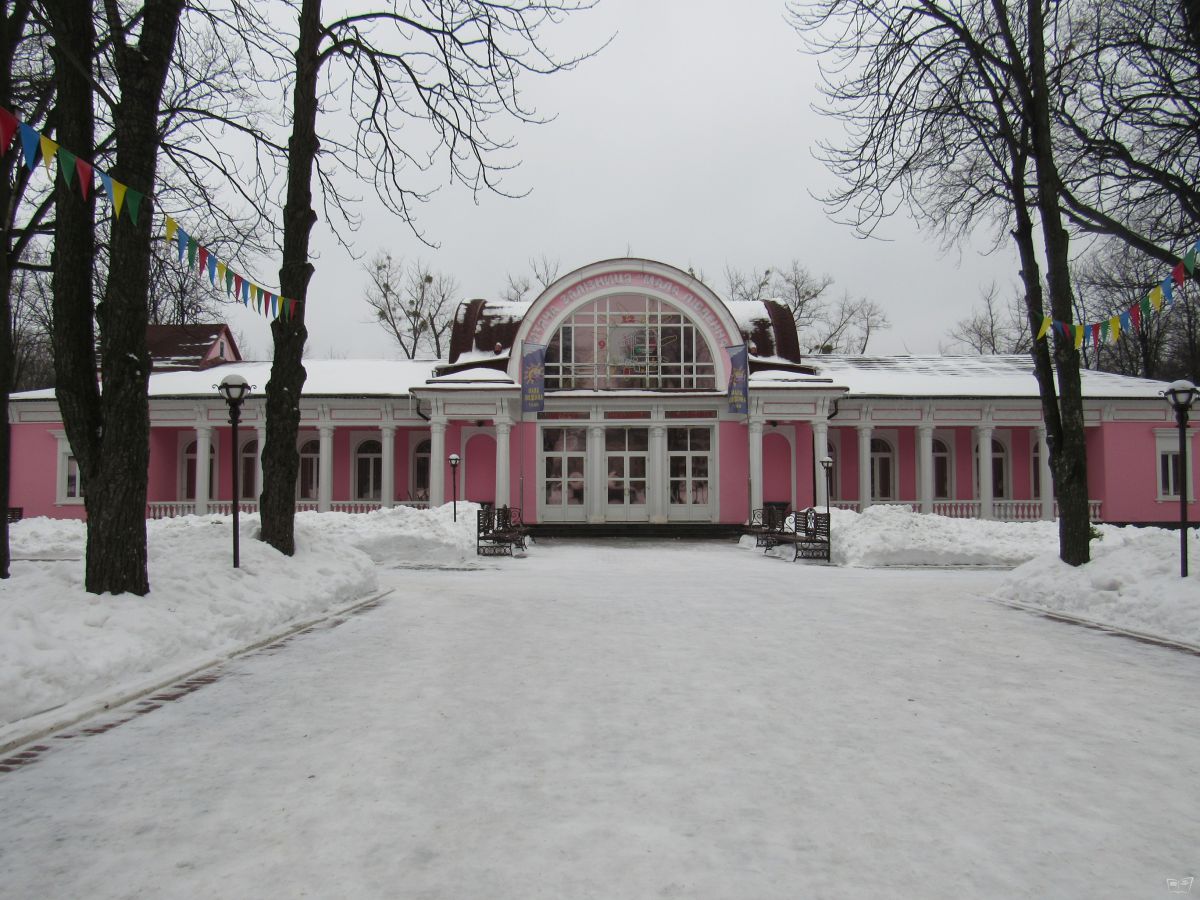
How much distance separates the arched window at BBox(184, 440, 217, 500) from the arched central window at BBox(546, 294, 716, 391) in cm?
1178

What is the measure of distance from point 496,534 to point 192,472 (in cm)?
1490

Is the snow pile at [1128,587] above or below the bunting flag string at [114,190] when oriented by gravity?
below

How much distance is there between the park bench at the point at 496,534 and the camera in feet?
57.1

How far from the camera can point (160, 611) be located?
677cm

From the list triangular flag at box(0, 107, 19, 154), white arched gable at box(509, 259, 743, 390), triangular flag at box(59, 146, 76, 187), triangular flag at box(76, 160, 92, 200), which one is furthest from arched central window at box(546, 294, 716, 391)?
triangular flag at box(0, 107, 19, 154)

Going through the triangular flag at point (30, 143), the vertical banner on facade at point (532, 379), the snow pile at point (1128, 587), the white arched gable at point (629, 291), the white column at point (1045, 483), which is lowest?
the snow pile at point (1128, 587)

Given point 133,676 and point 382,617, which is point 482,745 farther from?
point 382,617

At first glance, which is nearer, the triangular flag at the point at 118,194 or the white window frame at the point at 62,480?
the triangular flag at the point at 118,194

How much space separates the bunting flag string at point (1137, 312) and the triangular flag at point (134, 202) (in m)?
9.19

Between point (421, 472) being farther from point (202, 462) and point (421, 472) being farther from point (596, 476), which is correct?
point (202, 462)

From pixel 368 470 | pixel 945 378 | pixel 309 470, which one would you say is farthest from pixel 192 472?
pixel 945 378

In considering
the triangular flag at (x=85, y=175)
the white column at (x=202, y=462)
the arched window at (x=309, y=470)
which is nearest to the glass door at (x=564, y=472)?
the arched window at (x=309, y=470)

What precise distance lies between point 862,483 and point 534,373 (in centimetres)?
1054

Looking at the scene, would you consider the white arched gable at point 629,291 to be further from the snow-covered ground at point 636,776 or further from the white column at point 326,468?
the snow-covered ground at point 636,776
